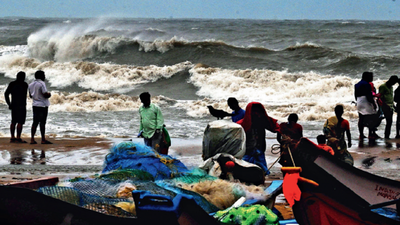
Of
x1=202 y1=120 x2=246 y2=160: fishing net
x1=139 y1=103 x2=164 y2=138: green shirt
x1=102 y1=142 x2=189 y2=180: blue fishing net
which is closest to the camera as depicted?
x1=102 y1=142 x2=189 y2=180: blue fishing net

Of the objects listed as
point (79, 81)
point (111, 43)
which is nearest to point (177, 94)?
point (79, 81)

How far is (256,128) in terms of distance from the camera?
6.70 meters

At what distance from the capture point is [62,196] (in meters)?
3.95

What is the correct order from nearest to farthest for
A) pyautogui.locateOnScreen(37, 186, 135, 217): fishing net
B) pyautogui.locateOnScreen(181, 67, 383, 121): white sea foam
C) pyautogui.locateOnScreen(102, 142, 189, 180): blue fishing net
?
pyautogui.locateOnScreen(37, 186, 135, 217): fishing net, pyautogui.locateOnScreen(102, 142, 189, 180): blue fishing net, pyautogui.locateOnScreen(181, 67, 383, 121): white sea foam

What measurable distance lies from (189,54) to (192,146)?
20.0 metres

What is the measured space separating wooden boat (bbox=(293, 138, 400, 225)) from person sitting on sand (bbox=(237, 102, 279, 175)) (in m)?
1.62

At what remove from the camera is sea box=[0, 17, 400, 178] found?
624 inches

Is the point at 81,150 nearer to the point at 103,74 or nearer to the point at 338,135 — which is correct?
the point at 338,135

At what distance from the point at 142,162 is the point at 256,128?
1.76 metres

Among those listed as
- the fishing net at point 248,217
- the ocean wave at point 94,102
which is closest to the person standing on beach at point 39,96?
the fishing net at point 248,217

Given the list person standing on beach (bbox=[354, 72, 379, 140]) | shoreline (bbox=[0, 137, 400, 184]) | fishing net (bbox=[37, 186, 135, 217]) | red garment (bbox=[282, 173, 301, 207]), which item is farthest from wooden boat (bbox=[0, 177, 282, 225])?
person standing on beach (bbox=[354, 72, 379, 140])

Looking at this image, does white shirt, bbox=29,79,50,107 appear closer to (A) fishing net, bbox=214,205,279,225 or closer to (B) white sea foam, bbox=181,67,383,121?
(A) fishing net, bbox=214,205,279,225

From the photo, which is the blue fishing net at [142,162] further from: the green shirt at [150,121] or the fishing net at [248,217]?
the green shirt at [150,121]

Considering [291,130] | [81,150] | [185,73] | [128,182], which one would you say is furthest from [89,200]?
[185,73]
